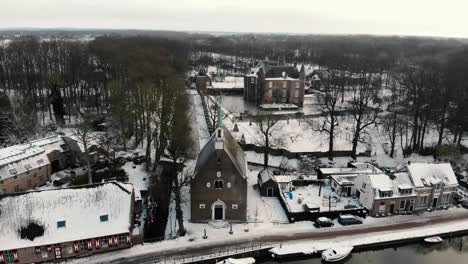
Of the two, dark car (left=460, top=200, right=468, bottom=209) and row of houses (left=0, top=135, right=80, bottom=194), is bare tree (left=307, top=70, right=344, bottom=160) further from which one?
row of houses (left=0, top=135, right=80, bottom=194)

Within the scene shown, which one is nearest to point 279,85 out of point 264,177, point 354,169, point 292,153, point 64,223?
point 292,153

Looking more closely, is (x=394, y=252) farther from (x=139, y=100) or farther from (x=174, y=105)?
(x=139, y=100)

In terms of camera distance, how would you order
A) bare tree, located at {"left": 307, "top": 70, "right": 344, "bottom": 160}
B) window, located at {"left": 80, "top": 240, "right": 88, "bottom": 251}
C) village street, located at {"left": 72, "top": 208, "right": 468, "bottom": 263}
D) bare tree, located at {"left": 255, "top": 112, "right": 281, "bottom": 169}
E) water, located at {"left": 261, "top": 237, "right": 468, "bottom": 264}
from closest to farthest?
1. window, located at {"left": 80, "top": 240, "right": 88, "bottom": 251}
2. village street, located at {"left": 72, "top": 208, "right": 468, "bottom": 263}
3. water, located at {"left": 261, "top": 237, "right": 468, "bottom": 264}
4. bare tree, located at {"left": 255, "top": 112, "right": 281, "bottom": 169}
5. bare tree, located at {"left": 307, "top": 70, "right": 344, "bottom": 160}

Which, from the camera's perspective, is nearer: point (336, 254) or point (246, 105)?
point (336, 254)

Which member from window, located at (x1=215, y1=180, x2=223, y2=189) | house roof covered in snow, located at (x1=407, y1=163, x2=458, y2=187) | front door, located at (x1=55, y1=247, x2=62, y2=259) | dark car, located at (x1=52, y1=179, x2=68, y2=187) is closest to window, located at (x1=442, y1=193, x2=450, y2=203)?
house roof covered in snow, located at (x1=407, y1=163, x2=458, y2=187)

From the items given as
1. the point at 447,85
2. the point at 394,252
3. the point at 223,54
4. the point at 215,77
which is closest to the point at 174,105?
the point at 394,252

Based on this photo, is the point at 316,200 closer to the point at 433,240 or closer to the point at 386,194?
the point at 386,194
